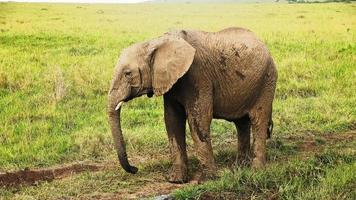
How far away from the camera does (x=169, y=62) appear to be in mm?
6328

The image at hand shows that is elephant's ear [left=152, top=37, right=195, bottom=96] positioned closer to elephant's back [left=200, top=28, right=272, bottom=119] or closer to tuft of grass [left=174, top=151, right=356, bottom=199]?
elephant's back [left=200, top=28, right=272, bottom=119]

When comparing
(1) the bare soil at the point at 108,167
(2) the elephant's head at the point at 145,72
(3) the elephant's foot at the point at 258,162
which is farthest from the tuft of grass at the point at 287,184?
(2) the elephant's head at the point at 145,72

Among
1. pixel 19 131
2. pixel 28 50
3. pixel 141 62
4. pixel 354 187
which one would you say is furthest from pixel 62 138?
pixel 28 50

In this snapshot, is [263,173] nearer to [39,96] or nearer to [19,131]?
[19,131]

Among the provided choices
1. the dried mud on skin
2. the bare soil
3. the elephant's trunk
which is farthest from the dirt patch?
the dried mud on skin

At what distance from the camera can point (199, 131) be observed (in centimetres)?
667

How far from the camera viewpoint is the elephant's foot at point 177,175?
685cm

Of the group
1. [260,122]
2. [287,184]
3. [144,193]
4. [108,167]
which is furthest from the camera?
[108,167]

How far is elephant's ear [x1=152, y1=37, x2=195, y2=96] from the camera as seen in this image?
626cm

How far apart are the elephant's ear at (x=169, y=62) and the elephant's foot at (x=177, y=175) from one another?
1051 mm

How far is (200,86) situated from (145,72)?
2.10 feet

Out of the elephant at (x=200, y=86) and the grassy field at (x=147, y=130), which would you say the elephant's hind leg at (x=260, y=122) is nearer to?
the elephant at (x=200, y=86)

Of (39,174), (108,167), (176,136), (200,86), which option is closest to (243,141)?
(176,136)

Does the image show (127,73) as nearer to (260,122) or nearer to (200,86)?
(200,86)
